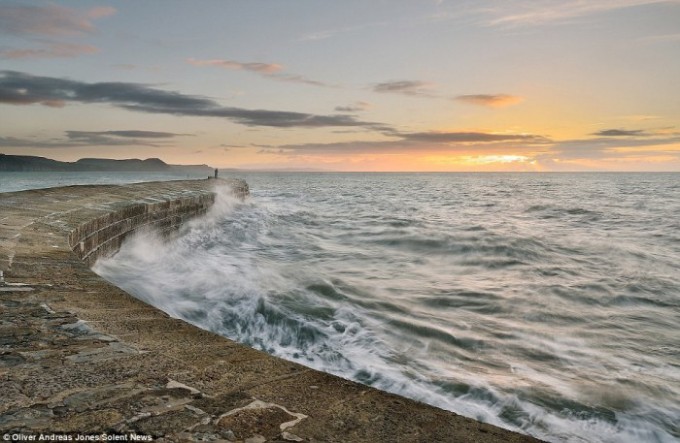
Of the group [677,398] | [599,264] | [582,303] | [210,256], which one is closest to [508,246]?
[599,264]

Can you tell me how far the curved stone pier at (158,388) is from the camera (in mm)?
1862

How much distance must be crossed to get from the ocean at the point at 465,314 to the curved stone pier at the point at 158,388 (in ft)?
6.10

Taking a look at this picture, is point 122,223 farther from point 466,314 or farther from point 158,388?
point 158,388

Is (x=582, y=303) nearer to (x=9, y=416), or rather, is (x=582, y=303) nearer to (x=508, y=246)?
(x=508, y=246)

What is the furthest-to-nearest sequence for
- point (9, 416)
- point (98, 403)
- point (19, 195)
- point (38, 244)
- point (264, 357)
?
point (19, 195)
point (38, 244)
point (264, 357)
point (98, 403)
point (9, 416)

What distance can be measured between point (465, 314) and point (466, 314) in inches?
0.6

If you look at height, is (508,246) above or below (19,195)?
below

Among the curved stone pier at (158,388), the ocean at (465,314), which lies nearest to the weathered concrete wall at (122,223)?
the ocean at (465,314)

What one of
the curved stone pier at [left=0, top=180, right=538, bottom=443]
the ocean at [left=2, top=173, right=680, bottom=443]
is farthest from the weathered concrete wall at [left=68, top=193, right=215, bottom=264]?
the curved stone pier at [left=0, top=180, right=538, bottom=443]

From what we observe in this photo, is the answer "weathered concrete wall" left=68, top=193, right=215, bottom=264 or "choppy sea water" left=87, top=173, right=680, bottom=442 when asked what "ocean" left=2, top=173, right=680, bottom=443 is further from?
"weathered concrete wall" left=68, top=193, right=215, bottom=264

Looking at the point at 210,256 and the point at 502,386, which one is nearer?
the point at 502,386

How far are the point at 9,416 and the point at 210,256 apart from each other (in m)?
9.05

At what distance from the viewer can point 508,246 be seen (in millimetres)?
13445

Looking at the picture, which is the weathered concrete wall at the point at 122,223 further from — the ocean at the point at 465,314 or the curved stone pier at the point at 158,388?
the curved stone pier at the point at 158,388
